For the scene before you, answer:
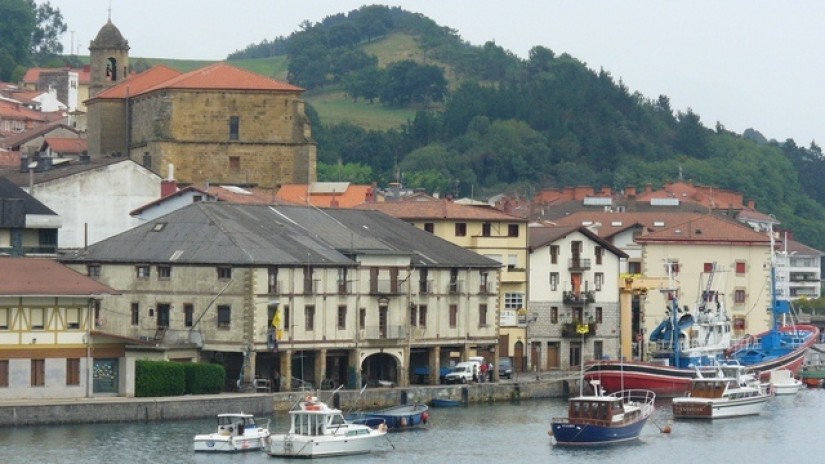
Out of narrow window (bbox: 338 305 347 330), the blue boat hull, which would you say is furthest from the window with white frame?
the blue boat hull

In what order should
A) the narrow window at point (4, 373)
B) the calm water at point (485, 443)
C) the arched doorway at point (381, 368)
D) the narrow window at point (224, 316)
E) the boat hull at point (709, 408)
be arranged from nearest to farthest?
the calm water at point (485, 443) < the narrow window at point (4, 373) < the narrow window at point (224, 316) < the boat hull at point (709, 408) < the arched doorway at point (381, 368)

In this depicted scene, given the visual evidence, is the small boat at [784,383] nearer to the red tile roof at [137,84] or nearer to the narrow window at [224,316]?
the narrow window at [224,316]

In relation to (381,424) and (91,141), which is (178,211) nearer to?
(381,424)

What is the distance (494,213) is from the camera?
123438mm

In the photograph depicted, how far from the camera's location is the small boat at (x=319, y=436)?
3297 inches

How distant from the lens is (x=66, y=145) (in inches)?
6663

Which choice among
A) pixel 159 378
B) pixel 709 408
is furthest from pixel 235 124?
pixel 159 378

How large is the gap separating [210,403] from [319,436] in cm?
918

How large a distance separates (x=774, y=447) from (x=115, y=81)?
3293 inches

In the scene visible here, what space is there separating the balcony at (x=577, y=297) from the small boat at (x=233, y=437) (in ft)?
126

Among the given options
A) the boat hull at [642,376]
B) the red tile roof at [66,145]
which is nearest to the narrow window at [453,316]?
the boat hull at [642,376]

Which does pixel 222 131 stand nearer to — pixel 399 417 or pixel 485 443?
pixel 399 417

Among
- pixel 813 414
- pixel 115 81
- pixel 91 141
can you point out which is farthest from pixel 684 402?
pixel 115 81

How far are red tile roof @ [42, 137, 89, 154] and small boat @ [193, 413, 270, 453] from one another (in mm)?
77198
